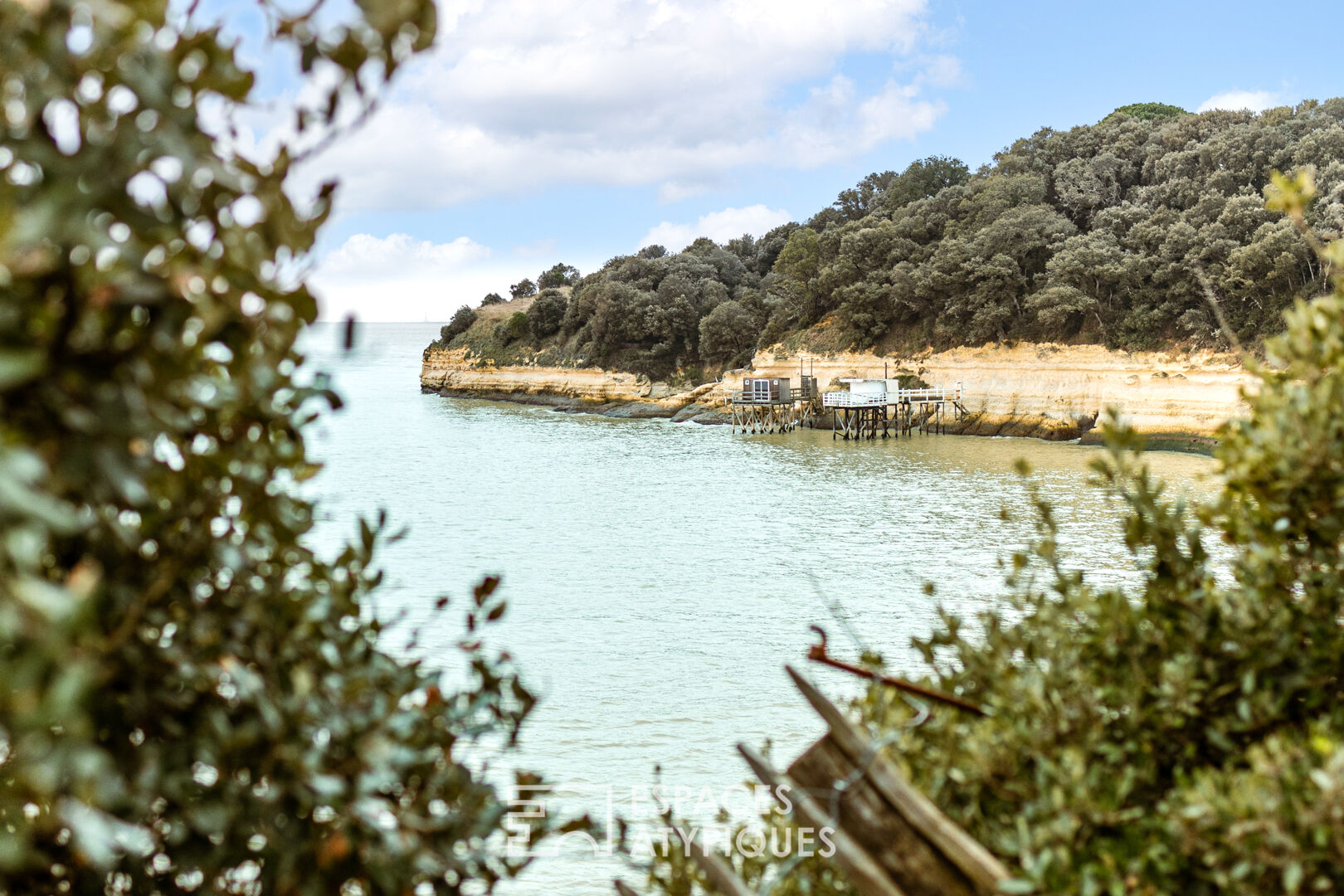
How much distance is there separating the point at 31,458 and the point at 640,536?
16743 mm

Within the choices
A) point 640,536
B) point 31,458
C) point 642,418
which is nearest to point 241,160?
point 31,458

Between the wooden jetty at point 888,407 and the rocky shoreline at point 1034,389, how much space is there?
68 centimetres

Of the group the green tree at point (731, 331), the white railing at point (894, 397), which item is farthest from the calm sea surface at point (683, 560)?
the green tree at point (731, 331)

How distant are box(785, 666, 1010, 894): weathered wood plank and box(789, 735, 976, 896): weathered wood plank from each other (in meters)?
0.01

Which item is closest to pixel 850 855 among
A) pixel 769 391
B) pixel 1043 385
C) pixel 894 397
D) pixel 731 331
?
pixel 1043 385

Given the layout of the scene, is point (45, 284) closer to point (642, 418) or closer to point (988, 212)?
point (988, 212)

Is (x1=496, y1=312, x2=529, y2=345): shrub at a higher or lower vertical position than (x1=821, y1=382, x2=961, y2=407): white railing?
higher

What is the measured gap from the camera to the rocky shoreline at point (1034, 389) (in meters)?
29.2

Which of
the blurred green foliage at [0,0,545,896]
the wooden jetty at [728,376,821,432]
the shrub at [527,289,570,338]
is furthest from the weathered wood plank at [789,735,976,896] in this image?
the shrub at [527,289,570,338]

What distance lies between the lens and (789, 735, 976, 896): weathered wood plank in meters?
1.59

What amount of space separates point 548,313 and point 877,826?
64.1m

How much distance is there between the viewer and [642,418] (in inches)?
1945

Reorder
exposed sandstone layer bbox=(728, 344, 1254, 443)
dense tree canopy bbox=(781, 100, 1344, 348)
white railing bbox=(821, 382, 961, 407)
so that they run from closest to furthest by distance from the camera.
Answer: exposed sandstone layer bbox=(728, 344, 1254, 443) → dense tree canopy bbox=(781, 100, 1344, 348) → white railing bbox=(821, 382, 961, 407)

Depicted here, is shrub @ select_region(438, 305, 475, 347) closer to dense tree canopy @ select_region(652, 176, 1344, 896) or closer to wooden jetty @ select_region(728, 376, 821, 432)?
wooden jetty @ select_region(728, 376, 821, 432)
